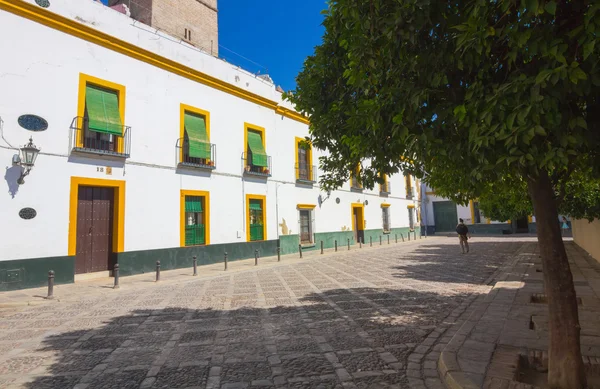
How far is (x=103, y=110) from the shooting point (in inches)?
427

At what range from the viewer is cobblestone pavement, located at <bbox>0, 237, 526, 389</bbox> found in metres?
3.50

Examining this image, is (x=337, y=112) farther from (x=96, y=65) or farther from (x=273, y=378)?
(x=96, y=65)

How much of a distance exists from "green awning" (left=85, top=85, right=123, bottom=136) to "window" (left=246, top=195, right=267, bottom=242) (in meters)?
6.00

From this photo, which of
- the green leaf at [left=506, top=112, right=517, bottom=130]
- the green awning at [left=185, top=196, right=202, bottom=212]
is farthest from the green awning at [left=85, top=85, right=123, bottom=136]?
the green leaf at [left=506, top=112, right=517, bottom=130]

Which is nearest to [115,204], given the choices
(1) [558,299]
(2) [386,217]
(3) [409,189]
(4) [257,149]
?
(4) [257,149]

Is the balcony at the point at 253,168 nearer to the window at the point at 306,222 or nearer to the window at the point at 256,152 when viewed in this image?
the window at the point at 256,152

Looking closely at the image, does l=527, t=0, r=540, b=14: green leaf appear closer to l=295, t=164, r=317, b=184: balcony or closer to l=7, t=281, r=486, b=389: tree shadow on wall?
l=7, t=281, r=486, b=389: tree shadow on wall

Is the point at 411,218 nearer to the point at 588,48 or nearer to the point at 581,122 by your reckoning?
the point at 581,122

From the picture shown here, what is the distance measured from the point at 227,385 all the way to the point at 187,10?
22.2 meters

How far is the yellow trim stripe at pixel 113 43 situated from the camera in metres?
9.45

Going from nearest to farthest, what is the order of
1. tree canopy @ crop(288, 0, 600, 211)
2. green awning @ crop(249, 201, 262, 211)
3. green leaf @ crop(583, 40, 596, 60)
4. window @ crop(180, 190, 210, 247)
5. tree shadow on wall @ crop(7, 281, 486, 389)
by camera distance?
green leaf @ crop(583, 40, 596, 60) → tree canopy @ crop(288, 0, 600, 211) → tree shadow on wall @ crop(7, 281, 486, 389) → window @ crop(180, 190, 210, 247) → green awning @ crop(249, 201, 262, 211)

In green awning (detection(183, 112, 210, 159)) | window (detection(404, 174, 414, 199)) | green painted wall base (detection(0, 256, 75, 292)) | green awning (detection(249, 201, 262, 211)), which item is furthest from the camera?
window (detection(404, 174, 414, 199))

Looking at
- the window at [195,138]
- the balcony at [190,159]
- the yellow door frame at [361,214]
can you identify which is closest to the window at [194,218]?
the balcony at [190,159]

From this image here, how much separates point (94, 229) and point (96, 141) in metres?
2.72
